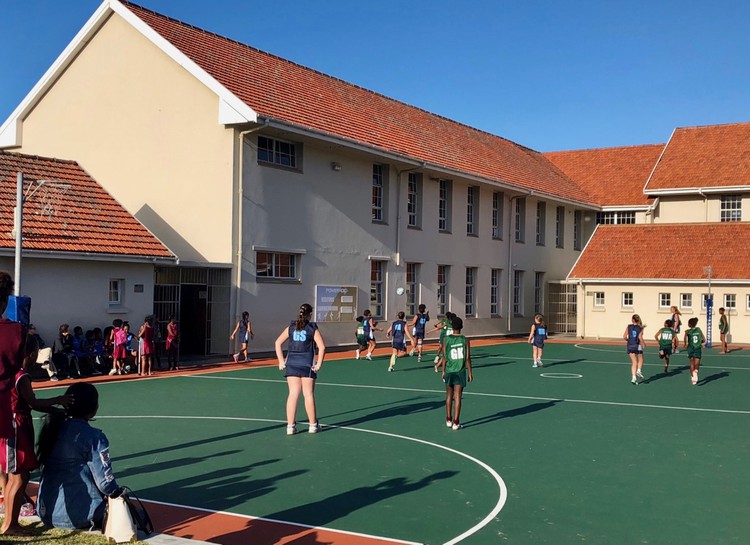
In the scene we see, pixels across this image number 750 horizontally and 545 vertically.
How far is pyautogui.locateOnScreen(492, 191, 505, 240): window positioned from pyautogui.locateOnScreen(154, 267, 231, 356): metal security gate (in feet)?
57.5

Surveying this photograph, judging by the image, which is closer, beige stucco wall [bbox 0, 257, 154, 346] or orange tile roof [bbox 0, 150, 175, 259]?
beige stucco wall [bbox 0, 257, 154, 346]

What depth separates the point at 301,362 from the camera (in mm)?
12289

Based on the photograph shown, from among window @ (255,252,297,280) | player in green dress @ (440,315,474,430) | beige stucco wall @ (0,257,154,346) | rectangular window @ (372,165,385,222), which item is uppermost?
rectangular window @ (372,165,385,222)

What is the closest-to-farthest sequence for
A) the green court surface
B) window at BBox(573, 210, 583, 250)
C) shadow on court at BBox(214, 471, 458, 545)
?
shadow on court at BBox(214, 471, 458, 545)
the green court surface
window at BBox(573, 210, 583, 250)

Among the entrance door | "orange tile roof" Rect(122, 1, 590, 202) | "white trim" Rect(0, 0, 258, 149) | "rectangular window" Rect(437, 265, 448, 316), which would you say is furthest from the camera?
"rectangular window" Rect(437, 265, 448, 316)

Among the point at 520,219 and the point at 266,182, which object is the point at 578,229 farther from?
the point at 266,182

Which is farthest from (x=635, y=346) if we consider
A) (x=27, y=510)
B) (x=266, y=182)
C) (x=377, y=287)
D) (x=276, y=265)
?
(x=27, y=510)

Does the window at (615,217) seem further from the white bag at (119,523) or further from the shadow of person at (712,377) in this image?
the white bag at (119,523)

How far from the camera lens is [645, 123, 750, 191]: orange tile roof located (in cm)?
4306

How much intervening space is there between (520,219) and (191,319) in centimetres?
2066

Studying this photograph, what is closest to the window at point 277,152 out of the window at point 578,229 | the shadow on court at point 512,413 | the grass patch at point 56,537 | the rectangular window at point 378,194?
the rectangular window at point 378,194

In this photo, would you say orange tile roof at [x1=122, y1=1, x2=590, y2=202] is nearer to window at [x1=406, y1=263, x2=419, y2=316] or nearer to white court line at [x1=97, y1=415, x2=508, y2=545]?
window at [x1=406, y1=263, x2=419, y2=316]

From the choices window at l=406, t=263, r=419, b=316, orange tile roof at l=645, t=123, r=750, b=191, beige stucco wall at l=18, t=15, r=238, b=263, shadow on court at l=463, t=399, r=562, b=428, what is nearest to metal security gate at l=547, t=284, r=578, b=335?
orange tile roof at l=645, t=123, r=750, b=191

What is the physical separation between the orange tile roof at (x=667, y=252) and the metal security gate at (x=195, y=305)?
1944 cm
